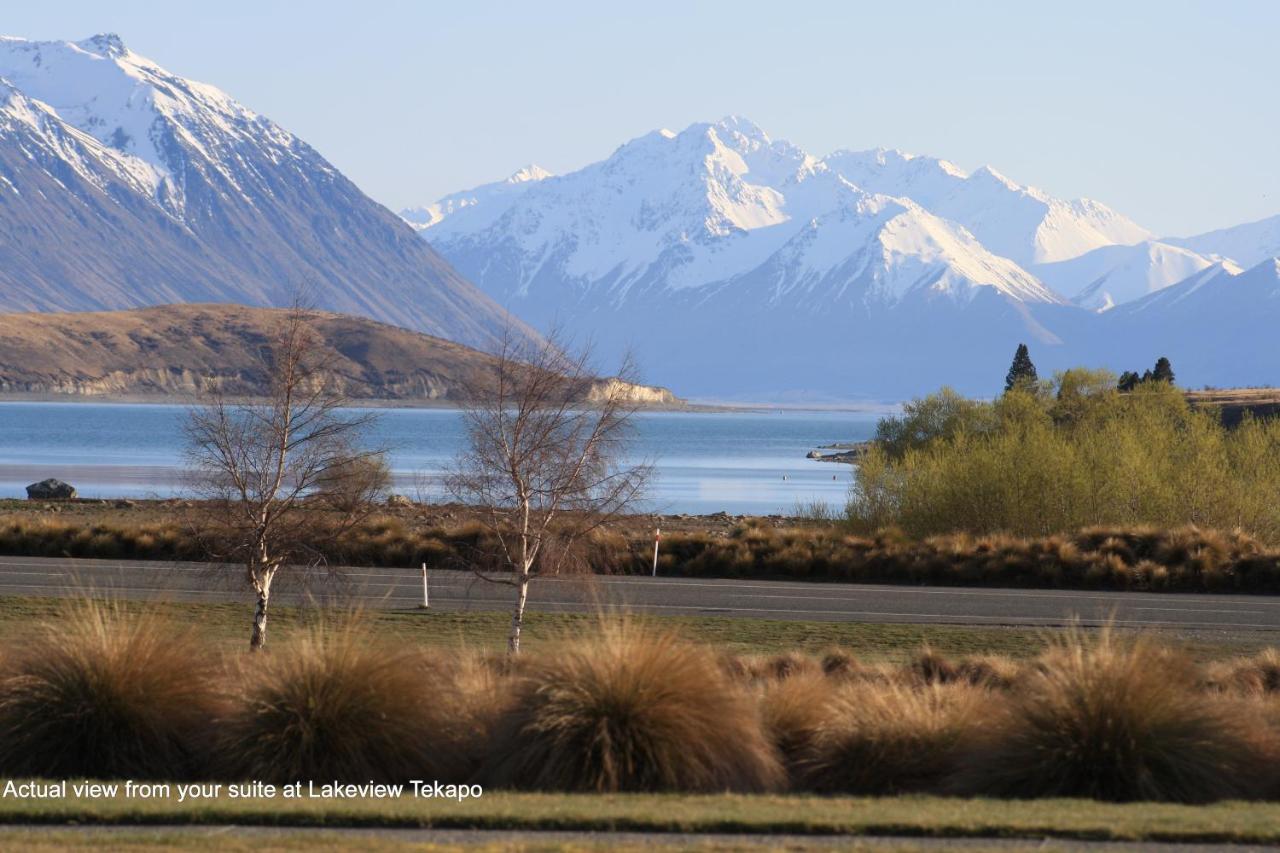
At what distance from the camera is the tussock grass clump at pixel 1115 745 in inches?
488

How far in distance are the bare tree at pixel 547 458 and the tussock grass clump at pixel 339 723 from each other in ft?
28.2

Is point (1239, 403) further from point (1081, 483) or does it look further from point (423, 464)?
point (1081, 483)

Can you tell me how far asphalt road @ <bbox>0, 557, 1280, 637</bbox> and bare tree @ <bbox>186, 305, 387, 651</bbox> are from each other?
4.26 m

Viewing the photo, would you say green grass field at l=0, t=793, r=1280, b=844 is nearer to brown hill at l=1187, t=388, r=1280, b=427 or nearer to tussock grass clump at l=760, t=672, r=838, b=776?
tussock grass clump at l=760, t=672, r=838, b=776

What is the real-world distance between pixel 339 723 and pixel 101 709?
1.92 meters

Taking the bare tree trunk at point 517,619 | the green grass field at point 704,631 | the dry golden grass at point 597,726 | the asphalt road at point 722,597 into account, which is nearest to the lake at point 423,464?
the asphalt road at point 722,597

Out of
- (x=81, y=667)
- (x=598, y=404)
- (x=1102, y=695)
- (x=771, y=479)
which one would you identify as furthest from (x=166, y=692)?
(x=771, y=479)

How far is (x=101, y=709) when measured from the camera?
13016 millimetres

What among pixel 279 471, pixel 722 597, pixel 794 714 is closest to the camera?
pixel 794 714

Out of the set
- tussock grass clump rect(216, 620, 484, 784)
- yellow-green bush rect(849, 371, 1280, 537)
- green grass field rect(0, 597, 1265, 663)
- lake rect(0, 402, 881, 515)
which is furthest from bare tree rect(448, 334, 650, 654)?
yellow-green bush rect(849, 371, 1280, 537)

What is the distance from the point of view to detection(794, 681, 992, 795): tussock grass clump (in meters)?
13.1

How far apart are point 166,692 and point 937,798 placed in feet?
19.8

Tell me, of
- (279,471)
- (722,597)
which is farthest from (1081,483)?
(279,471)

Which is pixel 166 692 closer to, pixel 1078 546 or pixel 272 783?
pixel 272 783
